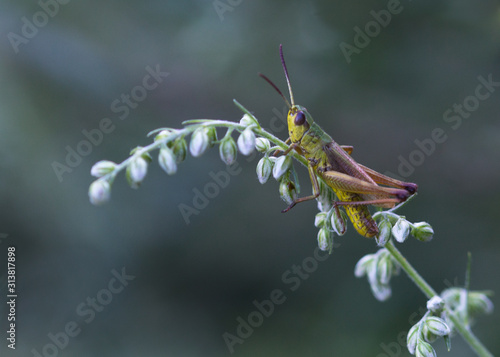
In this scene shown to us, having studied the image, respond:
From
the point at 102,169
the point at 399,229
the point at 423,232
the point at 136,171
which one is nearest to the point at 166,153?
the point at 136,171

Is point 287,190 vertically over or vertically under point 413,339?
over

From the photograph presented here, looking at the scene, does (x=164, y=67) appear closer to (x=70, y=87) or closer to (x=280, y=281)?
(x=70, y=87)

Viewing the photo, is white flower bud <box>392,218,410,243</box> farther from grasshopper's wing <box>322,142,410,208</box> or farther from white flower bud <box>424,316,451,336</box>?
white flower bud <box>424,316,451,336</box>

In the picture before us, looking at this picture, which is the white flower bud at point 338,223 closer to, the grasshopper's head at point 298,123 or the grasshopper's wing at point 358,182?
the grasshopper's wing at point 358,182

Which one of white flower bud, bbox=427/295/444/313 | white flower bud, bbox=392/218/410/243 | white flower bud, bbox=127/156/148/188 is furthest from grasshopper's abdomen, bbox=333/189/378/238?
white flower bud, bbox=127/156/148/188

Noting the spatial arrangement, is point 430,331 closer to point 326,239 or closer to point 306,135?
point 326,239

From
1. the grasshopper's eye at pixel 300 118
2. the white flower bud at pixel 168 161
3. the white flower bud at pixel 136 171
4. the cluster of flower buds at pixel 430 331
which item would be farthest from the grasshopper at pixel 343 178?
the white flower bud at pixel 136 171
